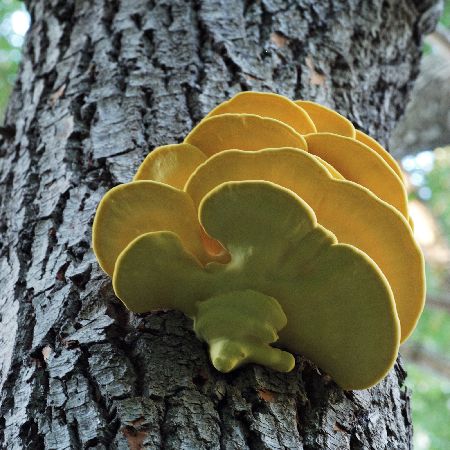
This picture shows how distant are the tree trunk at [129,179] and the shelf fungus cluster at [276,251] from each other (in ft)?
0.25

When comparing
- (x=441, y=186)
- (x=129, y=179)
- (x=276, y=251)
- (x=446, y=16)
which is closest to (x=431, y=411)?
(x=441, y=186)

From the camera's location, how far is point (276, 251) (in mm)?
928

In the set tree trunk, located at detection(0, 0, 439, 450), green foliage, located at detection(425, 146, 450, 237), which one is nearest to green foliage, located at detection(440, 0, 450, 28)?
green foliage, located at detection(425, 146, 450, 237)

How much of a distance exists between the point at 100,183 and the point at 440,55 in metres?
4.22

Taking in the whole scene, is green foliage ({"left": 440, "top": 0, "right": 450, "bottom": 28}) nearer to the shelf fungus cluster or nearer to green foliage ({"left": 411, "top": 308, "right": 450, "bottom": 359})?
green foliage ({"left": 411, "top": 308, "right": 450, "bottom": 359})

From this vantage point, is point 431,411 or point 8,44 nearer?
point 8,44

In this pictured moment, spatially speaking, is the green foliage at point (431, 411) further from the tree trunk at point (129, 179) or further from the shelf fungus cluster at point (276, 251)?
the shelf fungus cluster at point (276, 251)

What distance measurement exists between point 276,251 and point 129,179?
531mm

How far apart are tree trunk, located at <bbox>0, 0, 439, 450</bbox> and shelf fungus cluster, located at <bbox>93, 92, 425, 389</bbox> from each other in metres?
0.08

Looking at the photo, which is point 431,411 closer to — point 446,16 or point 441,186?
point 441,186

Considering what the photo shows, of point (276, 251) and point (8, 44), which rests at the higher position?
point (276, 251)

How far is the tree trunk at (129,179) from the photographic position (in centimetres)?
97

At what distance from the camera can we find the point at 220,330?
0.96 metres

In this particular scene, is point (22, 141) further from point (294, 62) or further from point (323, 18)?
point (323, 18)
